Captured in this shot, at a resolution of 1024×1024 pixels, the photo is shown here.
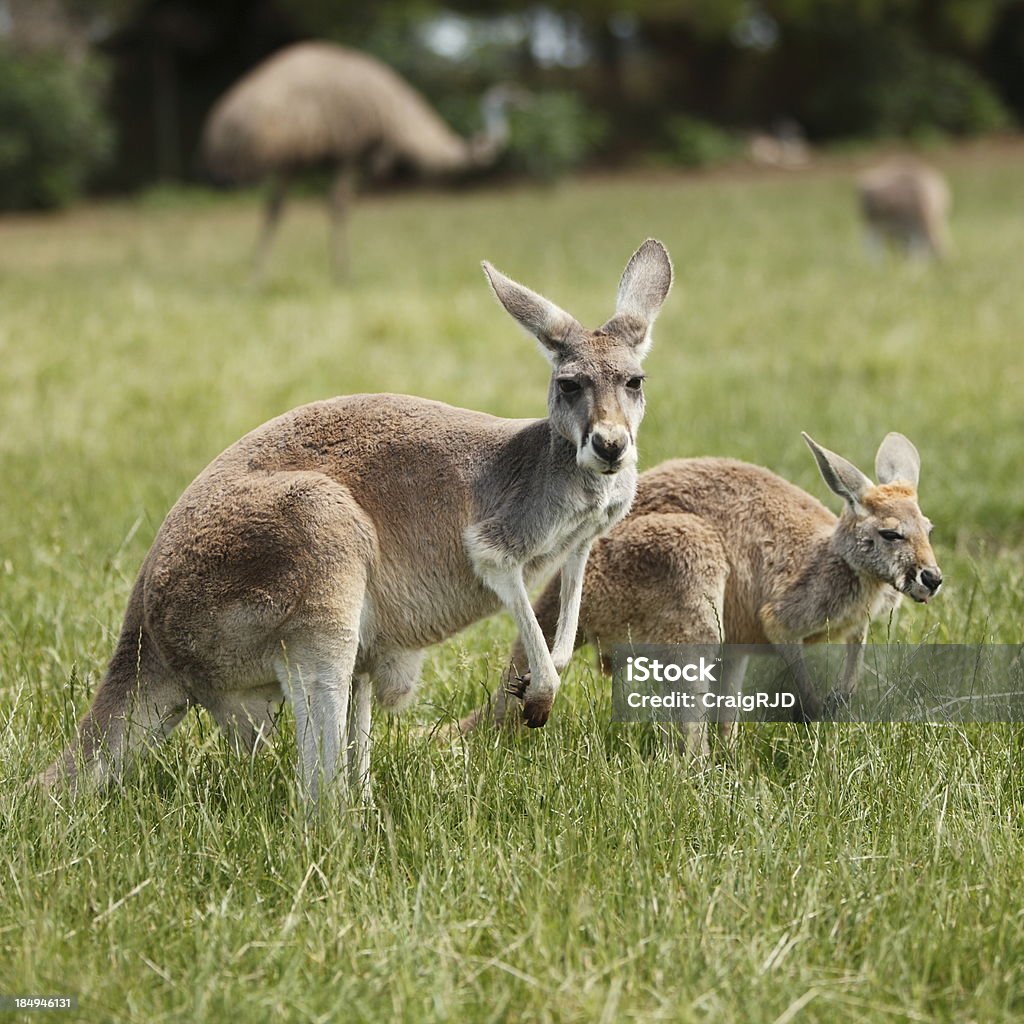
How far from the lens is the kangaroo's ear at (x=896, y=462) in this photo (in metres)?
3.67

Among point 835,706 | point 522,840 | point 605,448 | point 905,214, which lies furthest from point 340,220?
point 522,840

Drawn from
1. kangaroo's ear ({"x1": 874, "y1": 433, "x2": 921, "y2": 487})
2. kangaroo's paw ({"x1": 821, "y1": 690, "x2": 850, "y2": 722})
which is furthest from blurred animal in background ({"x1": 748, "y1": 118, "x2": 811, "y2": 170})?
kangaroo's paw ({"x1": 821, "y1": 690, "x2": 850, "y2": 722})

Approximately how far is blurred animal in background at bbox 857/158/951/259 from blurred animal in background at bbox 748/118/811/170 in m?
11.7

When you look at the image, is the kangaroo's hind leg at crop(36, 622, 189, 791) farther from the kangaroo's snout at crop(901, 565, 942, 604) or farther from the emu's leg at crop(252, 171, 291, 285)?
the emu's leg at crop(252, 171, 291, 285)

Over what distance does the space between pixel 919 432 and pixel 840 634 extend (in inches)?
126

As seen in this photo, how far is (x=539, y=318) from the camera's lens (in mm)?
3090

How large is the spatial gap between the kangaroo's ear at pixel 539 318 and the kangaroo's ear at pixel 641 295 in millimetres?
86

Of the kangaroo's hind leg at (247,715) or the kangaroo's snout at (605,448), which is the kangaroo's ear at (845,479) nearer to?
the kangaroo's snout at (605,448)

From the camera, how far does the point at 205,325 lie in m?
9.42

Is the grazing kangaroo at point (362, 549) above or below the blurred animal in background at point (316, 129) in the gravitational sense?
below

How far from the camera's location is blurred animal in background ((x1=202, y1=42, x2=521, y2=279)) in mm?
12734

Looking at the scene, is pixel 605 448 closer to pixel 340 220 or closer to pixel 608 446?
pixel 608 446

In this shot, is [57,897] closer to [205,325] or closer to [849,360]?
[849,360]

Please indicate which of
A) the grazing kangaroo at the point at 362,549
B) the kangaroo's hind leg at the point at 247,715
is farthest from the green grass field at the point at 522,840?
the grazing kangaroo at the point at 362,549
